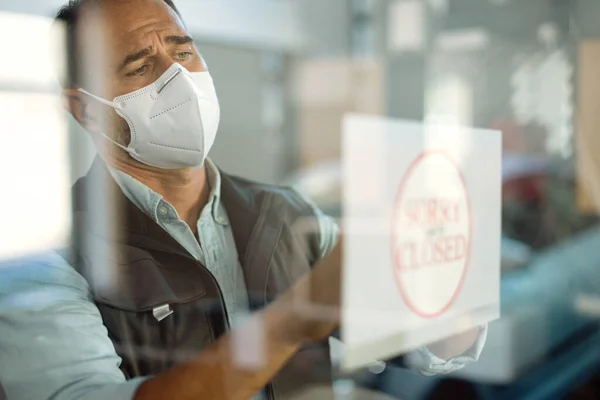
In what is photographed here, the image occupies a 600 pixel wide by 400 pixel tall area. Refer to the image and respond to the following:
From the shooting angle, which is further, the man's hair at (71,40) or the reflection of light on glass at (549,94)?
the reflection of light on glass at (549,94)

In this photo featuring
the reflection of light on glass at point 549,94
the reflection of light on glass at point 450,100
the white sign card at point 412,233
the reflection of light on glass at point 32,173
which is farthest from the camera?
the reflection of light on glass at point 549,94

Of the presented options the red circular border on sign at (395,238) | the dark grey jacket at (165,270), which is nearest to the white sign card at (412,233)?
the red circular border on sign at (395,238)

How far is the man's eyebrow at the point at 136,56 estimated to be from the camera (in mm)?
784

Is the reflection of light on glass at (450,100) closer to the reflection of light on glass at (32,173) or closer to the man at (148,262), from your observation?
the man at (148,262)

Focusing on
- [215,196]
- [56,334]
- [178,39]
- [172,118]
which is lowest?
[56,334]

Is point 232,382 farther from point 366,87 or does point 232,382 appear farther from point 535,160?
point 535,160

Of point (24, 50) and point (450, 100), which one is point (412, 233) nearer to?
point (450, 100)

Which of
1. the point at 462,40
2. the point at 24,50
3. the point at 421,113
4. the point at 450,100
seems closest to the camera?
the point at 24,50

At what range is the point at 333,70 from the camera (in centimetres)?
117

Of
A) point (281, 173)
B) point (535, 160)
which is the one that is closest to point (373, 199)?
point (281, 173)

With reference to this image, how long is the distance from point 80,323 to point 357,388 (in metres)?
0.63

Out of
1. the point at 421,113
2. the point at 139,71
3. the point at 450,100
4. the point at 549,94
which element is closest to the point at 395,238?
the point at 421,113

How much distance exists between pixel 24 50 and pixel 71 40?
0.05 metres

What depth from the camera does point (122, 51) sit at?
31.0 inches
